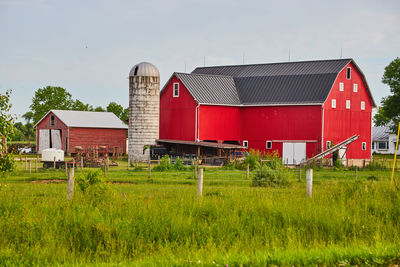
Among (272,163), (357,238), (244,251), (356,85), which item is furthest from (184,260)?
(356,85)

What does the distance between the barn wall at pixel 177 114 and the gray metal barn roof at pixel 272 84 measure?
40.6 inches

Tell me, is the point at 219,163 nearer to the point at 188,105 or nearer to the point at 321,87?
the point at 188,105

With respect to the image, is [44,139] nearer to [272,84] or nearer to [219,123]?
[219,123]

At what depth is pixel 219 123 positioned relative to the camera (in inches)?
2088

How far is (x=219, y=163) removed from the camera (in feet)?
153

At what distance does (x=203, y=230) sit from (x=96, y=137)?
53595 millimetres

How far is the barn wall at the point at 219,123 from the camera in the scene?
171 feet

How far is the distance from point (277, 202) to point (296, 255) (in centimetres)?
405

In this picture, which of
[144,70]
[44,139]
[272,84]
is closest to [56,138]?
[44,139]

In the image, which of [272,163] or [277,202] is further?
[272,163]

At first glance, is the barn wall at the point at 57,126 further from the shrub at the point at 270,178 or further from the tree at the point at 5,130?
the tree at the point at 5,130

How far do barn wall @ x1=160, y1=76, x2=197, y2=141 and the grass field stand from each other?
36.5 meters

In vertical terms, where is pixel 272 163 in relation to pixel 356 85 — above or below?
below

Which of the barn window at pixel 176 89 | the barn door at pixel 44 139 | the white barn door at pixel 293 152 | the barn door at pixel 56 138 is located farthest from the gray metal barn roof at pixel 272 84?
the barn door at pixel 44 139
